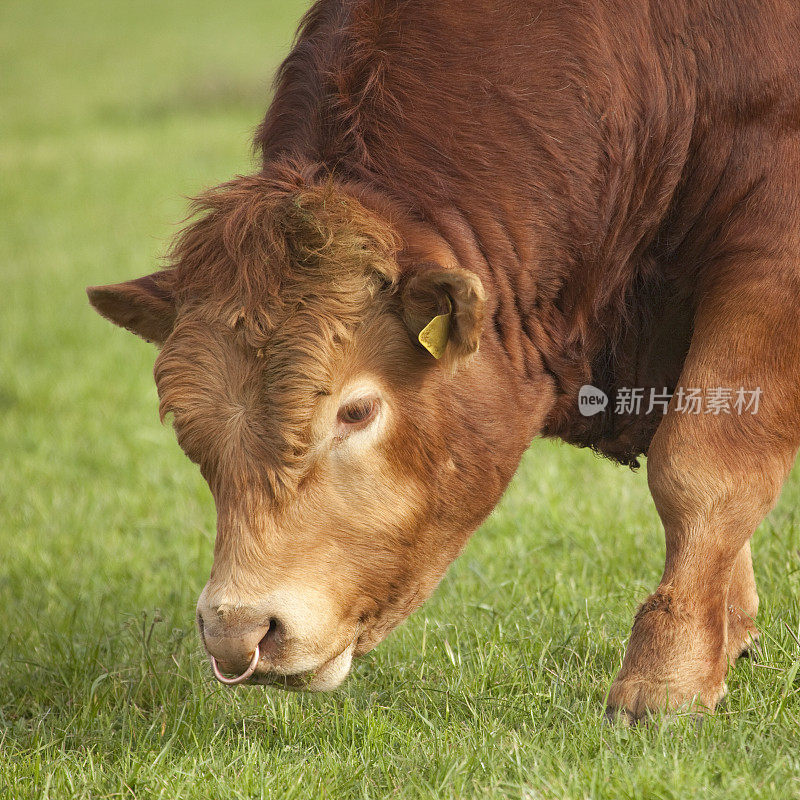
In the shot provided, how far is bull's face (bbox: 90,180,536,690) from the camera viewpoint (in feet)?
9.27

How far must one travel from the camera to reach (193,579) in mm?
5070

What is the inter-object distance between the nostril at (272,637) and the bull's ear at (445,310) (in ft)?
2.57

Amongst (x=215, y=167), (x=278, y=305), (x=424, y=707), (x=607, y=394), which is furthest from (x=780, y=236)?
(x=215, y=167)

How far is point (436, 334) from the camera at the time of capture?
2838mm

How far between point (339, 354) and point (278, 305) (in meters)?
0.19

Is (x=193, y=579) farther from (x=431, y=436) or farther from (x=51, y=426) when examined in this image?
(x=51, y=426)

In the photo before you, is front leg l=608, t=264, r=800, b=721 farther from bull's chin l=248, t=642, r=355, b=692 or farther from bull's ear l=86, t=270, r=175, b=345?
bull's ear l=86, t=270, r=175, b=345

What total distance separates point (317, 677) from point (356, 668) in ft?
2.78

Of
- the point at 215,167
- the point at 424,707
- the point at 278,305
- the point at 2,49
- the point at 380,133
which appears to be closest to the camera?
the point at 278,305

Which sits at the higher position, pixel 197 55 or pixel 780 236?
pixel 780 236

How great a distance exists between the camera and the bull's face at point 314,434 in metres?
2.83
